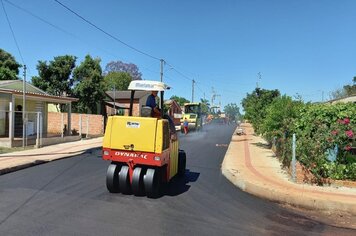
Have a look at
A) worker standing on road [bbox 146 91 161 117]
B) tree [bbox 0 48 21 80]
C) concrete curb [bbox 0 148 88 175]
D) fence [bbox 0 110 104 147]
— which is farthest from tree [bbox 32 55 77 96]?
worker standing on road [bbox 146 91 161 117]

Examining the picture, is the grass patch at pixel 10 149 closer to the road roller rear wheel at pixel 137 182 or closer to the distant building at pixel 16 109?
the distant building at pixel 16 109

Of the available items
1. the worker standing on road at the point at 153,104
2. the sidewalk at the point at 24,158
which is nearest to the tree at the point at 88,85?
the sidewalk at the point at 24,158

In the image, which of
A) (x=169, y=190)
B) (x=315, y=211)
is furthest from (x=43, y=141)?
(x=315, y=211)

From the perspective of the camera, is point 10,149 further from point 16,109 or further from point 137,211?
point 137,211

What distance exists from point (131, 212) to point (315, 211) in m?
4.13

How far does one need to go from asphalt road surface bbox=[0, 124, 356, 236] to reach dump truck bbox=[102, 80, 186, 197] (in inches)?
12.5

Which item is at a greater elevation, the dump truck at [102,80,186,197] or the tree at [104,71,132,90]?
the tree at [104,71,132,90]

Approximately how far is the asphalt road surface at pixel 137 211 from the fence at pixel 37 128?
8.65m

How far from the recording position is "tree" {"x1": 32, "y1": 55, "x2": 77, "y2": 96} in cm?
3850

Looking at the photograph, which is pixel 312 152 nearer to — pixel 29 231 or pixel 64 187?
pixel 64 187

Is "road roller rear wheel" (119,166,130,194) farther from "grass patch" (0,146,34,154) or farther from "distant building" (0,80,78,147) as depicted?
"distant building" (0,80,78,147)

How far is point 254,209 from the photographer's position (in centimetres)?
830

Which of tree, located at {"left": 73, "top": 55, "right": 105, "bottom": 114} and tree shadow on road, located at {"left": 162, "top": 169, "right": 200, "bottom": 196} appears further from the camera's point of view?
tree, located at {"left": 73, "top": 55, "right": 105, "bottom": 114}

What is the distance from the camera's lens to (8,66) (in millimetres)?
41938
